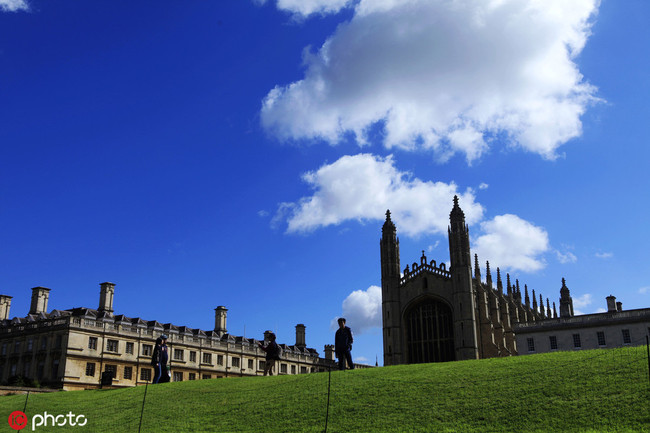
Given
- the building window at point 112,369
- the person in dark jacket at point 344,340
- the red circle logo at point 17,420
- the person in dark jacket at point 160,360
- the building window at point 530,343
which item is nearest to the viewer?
the red circle logo at point 17,420

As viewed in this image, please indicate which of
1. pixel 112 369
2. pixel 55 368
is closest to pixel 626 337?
pixel 112 369

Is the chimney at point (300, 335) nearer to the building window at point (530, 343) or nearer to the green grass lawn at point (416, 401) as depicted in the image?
the building window at point (530, 343)

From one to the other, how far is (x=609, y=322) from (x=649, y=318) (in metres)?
3.38

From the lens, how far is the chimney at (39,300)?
2302 inches

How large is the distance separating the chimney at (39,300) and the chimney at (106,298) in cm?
593

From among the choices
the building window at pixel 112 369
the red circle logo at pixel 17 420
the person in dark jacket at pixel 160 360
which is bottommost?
the red circle logo at pixel 17 420

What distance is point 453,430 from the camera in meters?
14.3

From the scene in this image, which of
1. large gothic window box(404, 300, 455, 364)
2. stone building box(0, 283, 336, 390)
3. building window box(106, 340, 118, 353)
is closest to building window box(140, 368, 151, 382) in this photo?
stone building box(0, 283, 336, 390)

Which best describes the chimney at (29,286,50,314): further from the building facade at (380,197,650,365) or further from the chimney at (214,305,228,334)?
the building facade at (380,197,650,365)

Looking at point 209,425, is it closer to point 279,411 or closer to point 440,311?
point 279,411

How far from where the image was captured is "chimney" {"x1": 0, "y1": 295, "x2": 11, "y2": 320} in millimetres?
60031

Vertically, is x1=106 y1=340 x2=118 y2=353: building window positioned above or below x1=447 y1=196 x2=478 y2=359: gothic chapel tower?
below

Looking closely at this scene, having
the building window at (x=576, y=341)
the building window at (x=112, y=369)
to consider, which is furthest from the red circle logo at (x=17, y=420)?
the building window at (x=576, y=341)

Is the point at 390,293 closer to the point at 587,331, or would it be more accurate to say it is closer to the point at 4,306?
A: the point at 587,331
